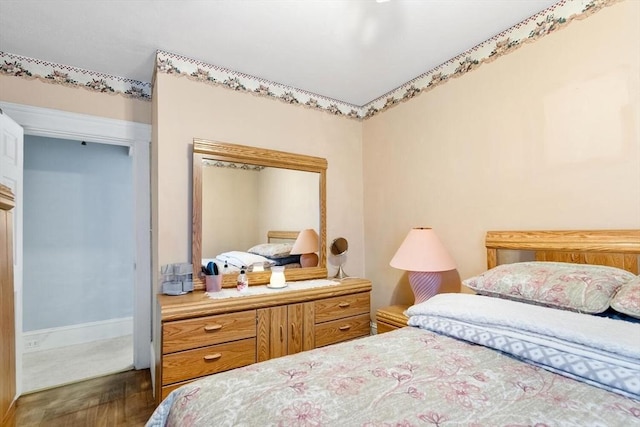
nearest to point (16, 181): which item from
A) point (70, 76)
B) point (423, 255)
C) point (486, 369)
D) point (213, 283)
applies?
point (70, 76)

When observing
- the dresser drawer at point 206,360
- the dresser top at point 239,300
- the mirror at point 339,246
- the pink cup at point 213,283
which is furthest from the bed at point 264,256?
the dresser drawer at point 206,360

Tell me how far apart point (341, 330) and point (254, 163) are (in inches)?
58.5

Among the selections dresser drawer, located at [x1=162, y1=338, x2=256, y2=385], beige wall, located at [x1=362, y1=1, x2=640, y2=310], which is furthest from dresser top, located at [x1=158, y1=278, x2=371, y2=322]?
beige wall, located at [x1=362, y1=1, x2=640, y2=310]

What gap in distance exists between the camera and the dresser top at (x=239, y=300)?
1.80 metres

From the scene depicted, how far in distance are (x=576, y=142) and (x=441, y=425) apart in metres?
1.72

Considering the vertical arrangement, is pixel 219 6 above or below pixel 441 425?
above

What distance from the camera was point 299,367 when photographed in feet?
3.70

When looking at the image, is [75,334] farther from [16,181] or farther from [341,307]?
[341,307]

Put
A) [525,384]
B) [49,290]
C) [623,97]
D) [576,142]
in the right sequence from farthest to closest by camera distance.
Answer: [49,290] < [576,142] < [623,97] < [525,384]

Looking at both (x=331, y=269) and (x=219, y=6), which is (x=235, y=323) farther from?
(x=219, y=6)

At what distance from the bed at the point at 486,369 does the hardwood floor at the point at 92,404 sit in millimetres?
1427

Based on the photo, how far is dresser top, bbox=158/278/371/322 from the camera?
1799 mm

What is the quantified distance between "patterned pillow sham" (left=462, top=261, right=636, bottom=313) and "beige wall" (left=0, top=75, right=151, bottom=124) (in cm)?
288

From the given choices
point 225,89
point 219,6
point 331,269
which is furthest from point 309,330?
point 219,6
